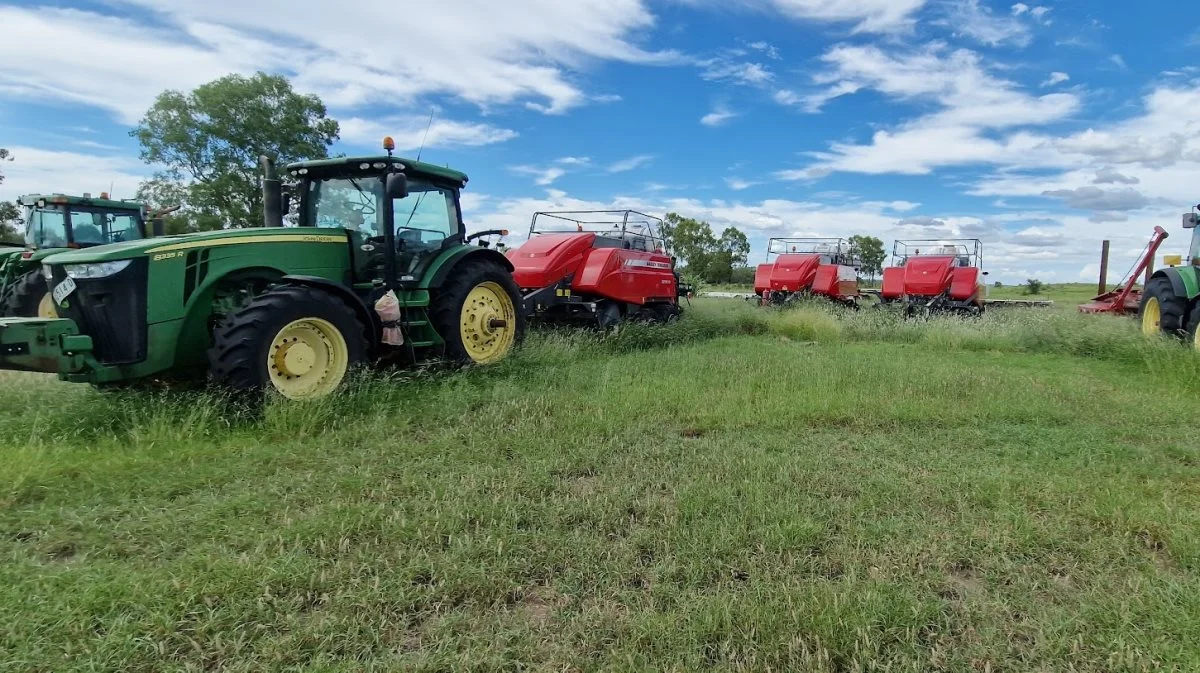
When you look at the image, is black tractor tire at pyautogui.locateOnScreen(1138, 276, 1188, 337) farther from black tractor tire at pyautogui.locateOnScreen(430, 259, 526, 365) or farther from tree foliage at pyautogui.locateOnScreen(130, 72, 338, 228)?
tree foliage at pyautogui.locateOnScreen(130, 72, 338, 228)

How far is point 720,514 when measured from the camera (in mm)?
3357

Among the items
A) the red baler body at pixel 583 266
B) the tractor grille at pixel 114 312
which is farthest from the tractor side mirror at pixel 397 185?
the red baler body at pixel 583 266

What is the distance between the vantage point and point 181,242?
5195 mm

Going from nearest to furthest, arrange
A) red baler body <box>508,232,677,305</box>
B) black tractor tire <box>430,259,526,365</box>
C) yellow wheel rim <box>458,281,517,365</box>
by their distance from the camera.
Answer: black tractor tire <box>430,259,526,365</box> → yellow wheel rim <box>458,281,517,365</box> → red baler body <box>508,232,677,305</box>

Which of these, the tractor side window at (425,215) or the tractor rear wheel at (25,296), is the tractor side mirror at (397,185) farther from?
the tractor rear wheel at (25,296)

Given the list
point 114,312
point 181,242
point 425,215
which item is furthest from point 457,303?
point 114,312

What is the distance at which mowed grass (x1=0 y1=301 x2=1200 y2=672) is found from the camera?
2275 millimetres

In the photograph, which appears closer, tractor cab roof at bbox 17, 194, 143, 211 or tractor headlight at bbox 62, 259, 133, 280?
tractor headlight at bbox 62, 259, 133, 280

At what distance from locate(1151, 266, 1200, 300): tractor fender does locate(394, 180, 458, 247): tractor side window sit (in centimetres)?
979

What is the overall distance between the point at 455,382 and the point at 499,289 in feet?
6.04

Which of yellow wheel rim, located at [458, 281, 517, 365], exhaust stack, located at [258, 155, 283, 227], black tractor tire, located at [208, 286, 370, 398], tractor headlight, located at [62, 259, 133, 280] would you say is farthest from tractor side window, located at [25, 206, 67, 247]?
black tractor tire, located at [208, 286, 370, 398]

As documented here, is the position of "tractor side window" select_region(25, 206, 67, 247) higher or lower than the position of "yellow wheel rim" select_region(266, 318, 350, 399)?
higher

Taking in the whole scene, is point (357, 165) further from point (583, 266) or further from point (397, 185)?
point (583, 266)

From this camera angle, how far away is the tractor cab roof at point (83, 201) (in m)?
10.9
